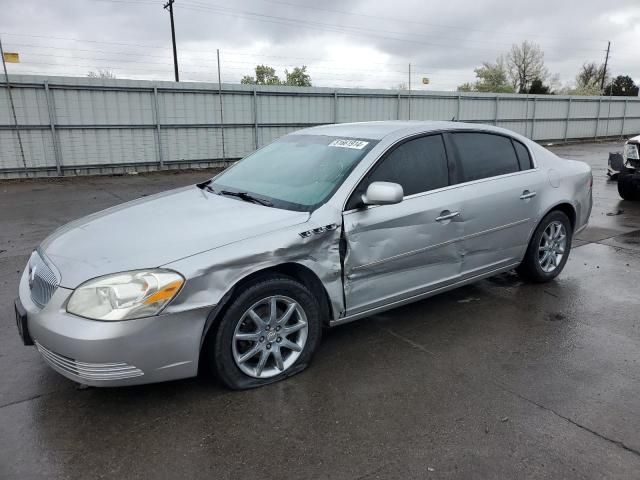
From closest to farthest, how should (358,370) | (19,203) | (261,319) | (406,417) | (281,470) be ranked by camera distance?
(281,470) < (406,417) < (261,319) < (358,370) < (19,203)

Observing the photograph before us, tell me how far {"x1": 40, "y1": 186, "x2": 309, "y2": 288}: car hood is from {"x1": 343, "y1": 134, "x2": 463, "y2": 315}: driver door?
1.52 feet

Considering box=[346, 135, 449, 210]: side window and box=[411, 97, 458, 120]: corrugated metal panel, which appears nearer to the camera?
box=[346, 135, 449, 210]: side window

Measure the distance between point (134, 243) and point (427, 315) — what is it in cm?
249

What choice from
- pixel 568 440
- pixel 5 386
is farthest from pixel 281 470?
pixel 5 386

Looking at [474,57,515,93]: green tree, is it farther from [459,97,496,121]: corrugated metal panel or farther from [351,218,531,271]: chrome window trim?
[351,218,531,271]: chrome window trim

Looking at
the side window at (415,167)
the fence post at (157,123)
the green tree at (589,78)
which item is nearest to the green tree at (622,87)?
the green tree at (589,78)

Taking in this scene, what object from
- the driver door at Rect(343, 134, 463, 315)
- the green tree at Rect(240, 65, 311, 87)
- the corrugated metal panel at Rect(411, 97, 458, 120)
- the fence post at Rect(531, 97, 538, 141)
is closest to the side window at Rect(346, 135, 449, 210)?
the driver door at Rect(343, 134, 463, 315)

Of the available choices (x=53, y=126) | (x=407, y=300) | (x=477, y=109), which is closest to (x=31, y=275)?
(x=407, y=300)

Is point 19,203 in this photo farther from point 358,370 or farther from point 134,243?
point 358,370

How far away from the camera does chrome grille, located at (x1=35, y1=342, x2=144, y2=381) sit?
2623 millimetres

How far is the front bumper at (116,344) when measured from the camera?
2.58 metres

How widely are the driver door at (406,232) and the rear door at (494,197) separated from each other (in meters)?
0.16

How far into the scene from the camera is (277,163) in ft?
13.4

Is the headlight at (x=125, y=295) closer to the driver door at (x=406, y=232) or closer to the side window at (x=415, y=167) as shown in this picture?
the driver door at (x=406, y=232)
